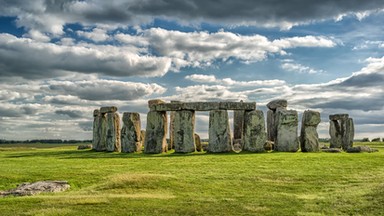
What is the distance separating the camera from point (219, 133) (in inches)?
1265

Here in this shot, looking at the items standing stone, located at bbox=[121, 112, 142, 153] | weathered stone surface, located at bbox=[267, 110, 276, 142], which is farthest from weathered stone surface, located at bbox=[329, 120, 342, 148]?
standing stone, located at bbox=[121, 112, 142, 153]

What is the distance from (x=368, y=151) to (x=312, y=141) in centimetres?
403

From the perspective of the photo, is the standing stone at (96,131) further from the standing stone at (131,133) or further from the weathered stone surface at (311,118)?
the weathered stone surface at (311,118)

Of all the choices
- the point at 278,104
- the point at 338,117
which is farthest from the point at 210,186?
the point at 338,117

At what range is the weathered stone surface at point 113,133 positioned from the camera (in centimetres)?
3684

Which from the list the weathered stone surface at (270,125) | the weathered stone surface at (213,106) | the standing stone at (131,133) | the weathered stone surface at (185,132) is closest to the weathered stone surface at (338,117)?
the weathered stone surface at (270,125)

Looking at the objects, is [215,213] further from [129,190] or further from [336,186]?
[336,186]

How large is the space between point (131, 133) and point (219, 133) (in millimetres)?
7164

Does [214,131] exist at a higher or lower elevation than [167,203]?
higher

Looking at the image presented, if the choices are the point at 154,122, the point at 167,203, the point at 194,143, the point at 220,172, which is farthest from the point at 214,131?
the point at 167,203

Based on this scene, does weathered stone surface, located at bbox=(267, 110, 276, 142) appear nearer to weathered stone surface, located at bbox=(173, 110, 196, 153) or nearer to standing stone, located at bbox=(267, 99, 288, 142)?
standing stone, located at bbox=(267, 99, 288, 142)

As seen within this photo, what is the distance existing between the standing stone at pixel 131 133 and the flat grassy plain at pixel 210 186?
24.3 feet

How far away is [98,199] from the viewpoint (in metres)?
17.0

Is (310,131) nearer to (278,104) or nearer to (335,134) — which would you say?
(278,104)
